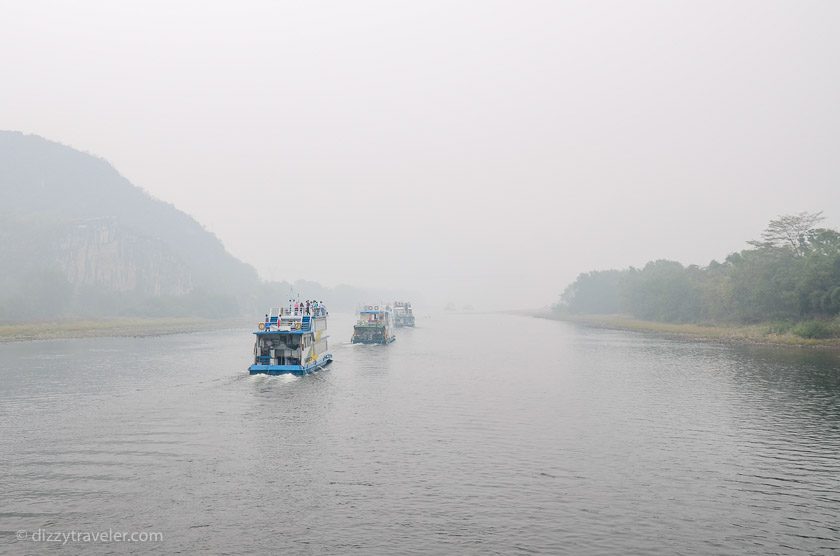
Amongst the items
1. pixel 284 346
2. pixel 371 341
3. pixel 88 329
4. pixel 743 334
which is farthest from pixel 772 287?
pixel 88 329

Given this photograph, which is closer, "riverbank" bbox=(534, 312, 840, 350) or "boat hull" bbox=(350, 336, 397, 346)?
"riverbank" bbox=(534, 312, 840, 350)

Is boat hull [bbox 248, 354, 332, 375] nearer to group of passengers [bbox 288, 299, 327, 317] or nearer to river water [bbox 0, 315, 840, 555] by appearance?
river water [bbox 0, 315, 840, 555]

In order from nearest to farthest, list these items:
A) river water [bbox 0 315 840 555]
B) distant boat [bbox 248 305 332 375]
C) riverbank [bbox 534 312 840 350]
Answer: river water [bbox 0 315 840 555]
distant boat [bbox 248 305 332 375]
riverbank [bbox 534 312 840 350]

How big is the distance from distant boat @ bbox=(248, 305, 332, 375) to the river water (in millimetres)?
1718

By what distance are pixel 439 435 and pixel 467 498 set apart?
38.4 feet

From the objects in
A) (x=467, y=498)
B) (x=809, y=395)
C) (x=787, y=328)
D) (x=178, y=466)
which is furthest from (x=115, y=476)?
(x=787, y=328)

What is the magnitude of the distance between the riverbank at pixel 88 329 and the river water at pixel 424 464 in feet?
210

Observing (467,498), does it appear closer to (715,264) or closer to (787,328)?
(787,328)

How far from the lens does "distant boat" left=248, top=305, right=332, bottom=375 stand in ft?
205

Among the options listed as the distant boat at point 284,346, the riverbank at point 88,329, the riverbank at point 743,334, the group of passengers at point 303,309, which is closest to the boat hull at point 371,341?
the group of passengers at point 303,309

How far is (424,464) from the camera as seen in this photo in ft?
97.7

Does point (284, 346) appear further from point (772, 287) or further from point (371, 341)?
point (772, 287)

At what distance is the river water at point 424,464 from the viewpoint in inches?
826

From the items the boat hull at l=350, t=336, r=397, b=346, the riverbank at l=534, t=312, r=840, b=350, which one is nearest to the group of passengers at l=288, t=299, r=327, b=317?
the boat hull at l=350, t=336, r=397, b=346
